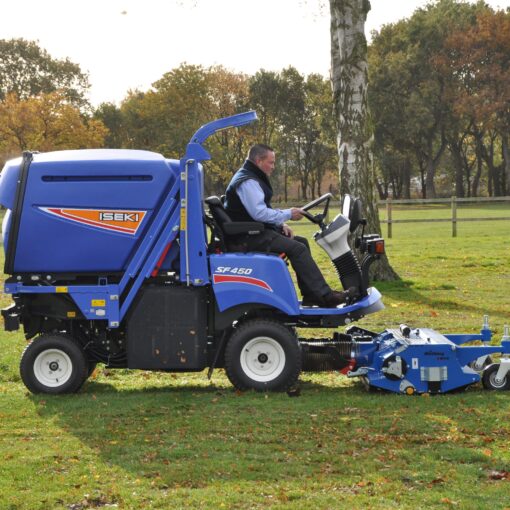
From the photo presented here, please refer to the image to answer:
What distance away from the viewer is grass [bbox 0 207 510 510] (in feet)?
18.4

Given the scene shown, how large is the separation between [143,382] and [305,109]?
6672 centimetres

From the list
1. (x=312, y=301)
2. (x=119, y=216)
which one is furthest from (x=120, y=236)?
(x=312, y=301)

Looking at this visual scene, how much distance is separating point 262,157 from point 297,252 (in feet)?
3.01

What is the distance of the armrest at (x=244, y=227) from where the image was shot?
28.0 ft

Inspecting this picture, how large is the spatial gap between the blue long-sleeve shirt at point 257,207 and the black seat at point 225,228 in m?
0.08

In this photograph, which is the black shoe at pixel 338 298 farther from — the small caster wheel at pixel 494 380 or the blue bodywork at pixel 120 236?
the small caster wheel at pixel 494 380

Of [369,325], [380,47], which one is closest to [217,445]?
[369,325]

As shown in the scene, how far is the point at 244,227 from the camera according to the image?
8.55 metres

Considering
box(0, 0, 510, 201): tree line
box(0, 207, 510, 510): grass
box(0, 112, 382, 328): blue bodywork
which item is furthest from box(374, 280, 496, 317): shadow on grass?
box(0, 0, 510, 201): tree line

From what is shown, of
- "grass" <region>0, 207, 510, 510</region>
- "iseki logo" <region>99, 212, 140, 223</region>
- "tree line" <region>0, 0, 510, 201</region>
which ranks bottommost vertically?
"grass" <region>0, 207, 510, 510</region>

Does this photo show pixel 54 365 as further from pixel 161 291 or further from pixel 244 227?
pixel 244 227

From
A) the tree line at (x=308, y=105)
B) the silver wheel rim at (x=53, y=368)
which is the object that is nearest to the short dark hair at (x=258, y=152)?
the silver wheel rim at (x=53, y=368)

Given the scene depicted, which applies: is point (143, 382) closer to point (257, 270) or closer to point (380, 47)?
point (257, 270)

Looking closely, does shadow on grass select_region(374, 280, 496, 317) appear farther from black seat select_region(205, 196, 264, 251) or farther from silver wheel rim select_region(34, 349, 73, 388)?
silver wheel rim select_region(34, 349, 73, 388)
